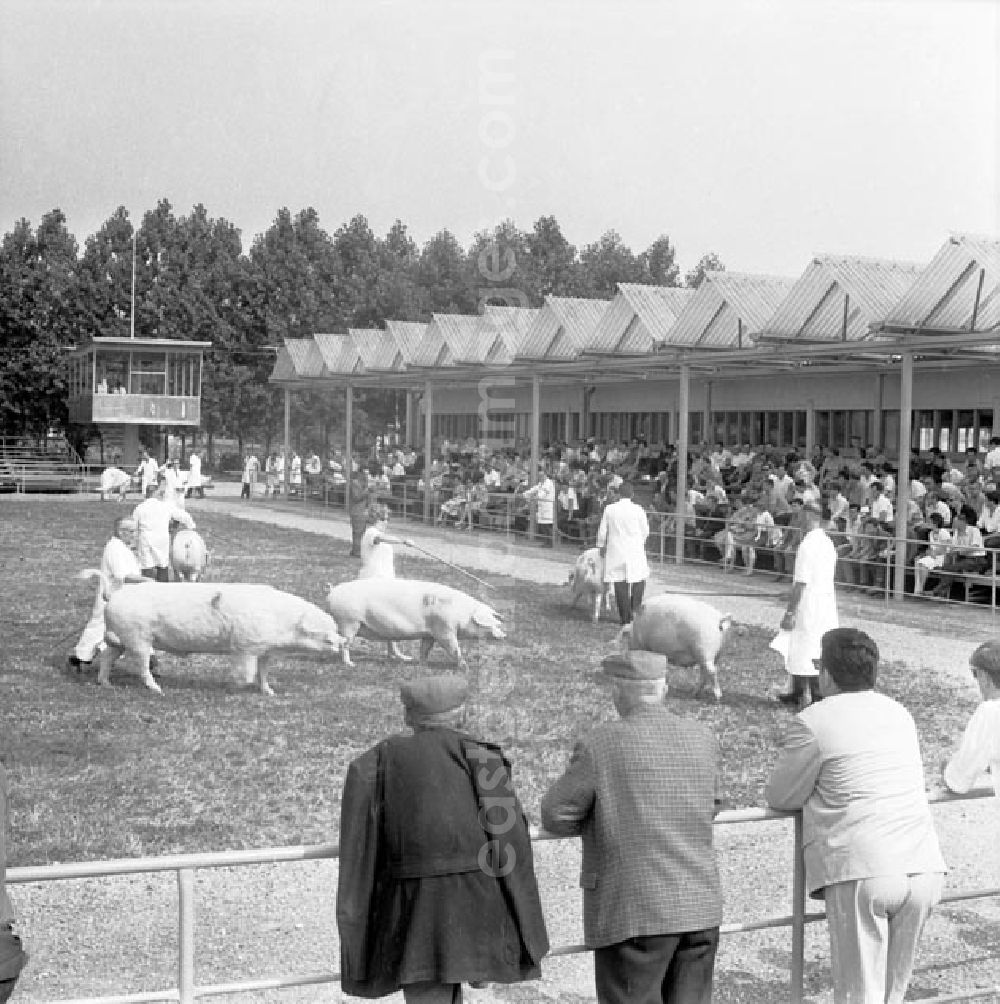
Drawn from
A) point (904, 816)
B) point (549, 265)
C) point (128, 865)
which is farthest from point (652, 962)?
point (549, 265)

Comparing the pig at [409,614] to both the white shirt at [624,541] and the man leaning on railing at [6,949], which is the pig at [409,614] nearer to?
the white shirt at [624,541]

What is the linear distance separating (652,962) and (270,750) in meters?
6.57

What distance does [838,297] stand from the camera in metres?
21.8

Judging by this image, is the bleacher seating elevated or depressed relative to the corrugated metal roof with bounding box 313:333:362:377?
depressed

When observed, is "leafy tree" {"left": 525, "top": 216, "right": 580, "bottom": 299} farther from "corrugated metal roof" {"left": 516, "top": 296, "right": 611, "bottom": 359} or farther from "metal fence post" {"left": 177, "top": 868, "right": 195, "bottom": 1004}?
"metal fence post" {"left": 177, "top": 868, "right": 195, "bottom": 1004}

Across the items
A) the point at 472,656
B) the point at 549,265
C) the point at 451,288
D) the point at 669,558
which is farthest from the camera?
the point at 549,265

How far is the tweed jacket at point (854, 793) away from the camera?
4.95 metres

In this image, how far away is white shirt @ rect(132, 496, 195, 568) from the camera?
54.9ft

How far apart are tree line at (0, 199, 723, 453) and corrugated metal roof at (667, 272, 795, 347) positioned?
19.4m

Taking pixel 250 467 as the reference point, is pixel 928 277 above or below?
above

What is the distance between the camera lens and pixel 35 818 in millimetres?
8789

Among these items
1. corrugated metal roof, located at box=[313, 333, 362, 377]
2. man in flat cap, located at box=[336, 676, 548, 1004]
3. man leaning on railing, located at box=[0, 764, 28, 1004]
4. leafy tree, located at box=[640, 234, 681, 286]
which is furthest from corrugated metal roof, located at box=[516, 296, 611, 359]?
leafy tree, located at box=[640, 234, 681, 286]

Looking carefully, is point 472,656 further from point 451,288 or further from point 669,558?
point 451,288

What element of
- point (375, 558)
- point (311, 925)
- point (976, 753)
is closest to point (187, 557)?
point (375, 558)
